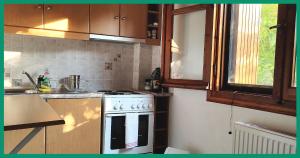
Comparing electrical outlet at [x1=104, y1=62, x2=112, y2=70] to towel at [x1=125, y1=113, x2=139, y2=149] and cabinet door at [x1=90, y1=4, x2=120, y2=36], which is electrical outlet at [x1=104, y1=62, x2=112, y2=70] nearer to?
cabinet door at [x1=90, y1=4, x2=120, y2=36]

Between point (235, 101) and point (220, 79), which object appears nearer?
point (235, 101)

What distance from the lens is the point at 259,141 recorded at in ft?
5.82

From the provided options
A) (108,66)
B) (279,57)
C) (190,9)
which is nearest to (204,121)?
(279,57)

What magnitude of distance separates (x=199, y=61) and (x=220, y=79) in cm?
29

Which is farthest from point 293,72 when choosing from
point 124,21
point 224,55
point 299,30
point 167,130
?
point 124,21

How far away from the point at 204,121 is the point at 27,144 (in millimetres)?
1537

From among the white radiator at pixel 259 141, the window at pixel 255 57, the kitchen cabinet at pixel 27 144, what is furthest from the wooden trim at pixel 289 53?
the kitchen cabinet at pixel 27 144

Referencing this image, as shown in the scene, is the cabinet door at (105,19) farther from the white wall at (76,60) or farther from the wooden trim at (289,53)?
the wooden trim at (289,53)

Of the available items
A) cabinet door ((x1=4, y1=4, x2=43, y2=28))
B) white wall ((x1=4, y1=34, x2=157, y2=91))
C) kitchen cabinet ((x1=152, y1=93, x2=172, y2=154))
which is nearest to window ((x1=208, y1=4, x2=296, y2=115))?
kitchen cabinet ((x1=152, y1=93, x2=172, y2=154))

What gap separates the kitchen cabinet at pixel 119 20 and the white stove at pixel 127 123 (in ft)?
2.16

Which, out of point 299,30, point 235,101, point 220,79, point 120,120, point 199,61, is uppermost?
point 299,30

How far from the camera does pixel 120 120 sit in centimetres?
256

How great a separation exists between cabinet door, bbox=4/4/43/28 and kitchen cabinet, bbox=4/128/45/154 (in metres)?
0.93

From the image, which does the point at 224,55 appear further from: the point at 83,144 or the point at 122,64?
the point at 83,144
